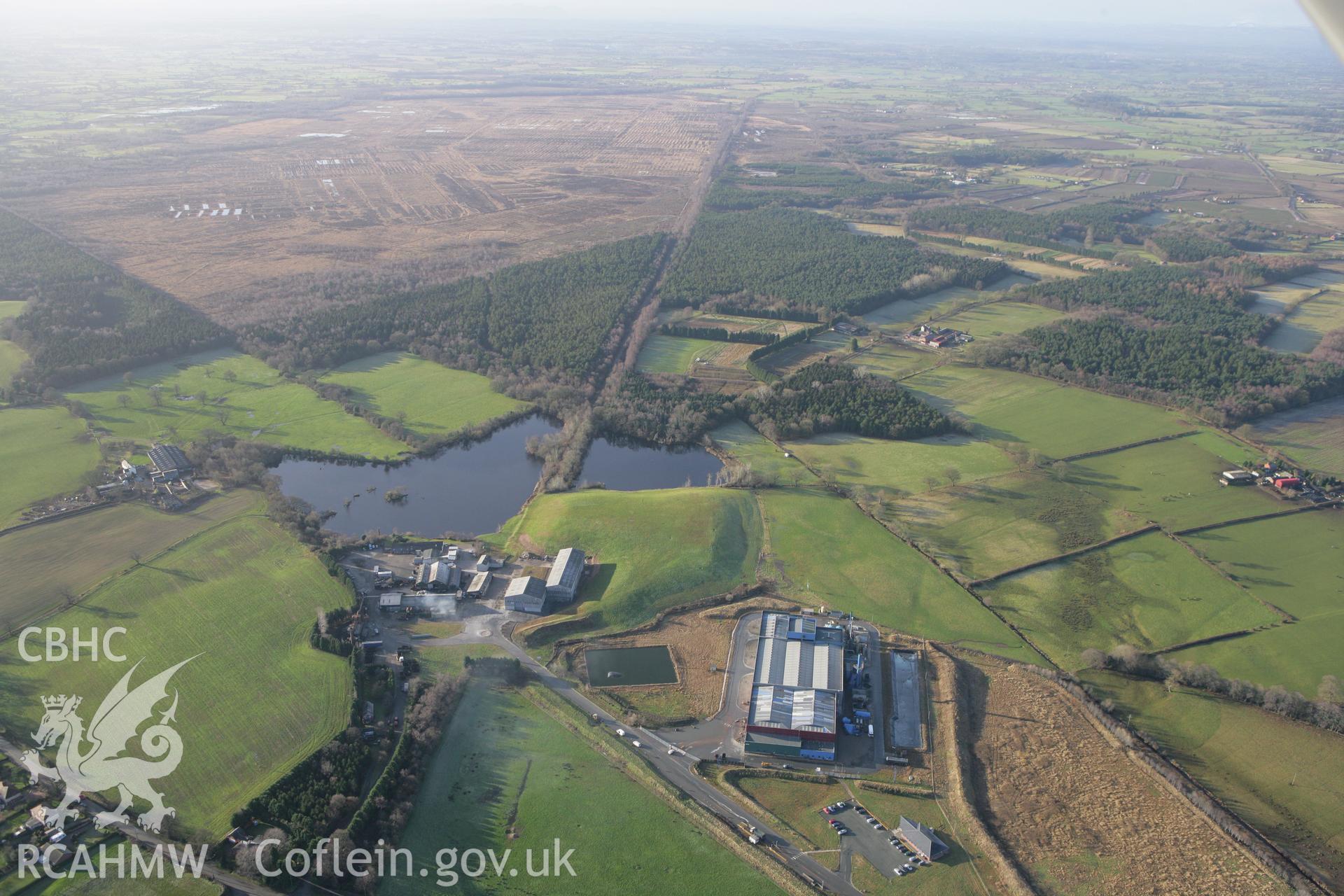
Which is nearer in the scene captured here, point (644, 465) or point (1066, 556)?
point (1066, 556)

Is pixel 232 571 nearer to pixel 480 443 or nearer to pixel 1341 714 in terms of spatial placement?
pixel 480 443

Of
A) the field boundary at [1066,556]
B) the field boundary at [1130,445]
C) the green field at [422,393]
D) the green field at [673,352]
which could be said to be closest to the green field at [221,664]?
the green field at [422,393]

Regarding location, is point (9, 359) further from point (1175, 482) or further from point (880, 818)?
point (1175, 482)

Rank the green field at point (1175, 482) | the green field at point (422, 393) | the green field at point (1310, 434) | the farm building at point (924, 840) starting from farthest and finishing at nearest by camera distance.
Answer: the green field at point (422, 393)
the green field at point (1310, 434)
the green field at point (1175, 482)
the farm building at point (924, 840)

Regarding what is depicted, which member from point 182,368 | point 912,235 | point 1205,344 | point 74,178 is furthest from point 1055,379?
point 74,178

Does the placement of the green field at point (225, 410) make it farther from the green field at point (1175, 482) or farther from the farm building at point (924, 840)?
the green field at point (1175, 482)

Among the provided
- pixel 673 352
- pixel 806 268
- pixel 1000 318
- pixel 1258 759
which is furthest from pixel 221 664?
pixel 806 268
